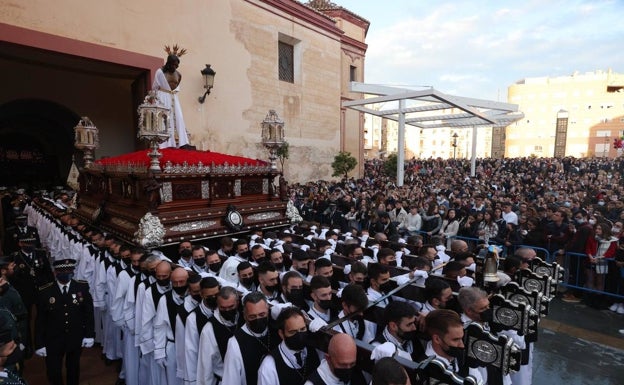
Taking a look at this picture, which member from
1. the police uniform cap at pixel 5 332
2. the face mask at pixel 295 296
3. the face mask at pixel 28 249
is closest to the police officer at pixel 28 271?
the face mask at pixel 28 249

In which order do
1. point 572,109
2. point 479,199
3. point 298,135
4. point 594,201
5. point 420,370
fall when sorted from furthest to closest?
point 572,109
point 298,135
point 594,201
point 479,199
point 420,370

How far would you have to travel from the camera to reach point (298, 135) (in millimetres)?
19531

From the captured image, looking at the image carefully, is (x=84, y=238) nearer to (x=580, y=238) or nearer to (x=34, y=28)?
(x=34, y=28)

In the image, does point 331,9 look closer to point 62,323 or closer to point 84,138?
point 84,138

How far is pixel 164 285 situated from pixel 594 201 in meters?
14.8

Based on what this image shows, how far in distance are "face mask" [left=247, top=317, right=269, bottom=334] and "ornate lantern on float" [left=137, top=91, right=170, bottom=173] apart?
4.15 metres

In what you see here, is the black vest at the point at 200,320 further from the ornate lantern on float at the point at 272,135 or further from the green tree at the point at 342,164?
the green tree at the point at 342,164

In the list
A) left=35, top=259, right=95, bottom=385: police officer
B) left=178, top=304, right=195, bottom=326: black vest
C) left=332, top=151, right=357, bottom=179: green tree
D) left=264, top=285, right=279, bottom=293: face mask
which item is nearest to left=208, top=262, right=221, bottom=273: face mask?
left=178, top=304, right=195, bottom=326: black vest

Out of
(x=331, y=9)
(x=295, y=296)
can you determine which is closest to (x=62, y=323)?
(x=295, y=296)

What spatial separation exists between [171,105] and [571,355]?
929 cm

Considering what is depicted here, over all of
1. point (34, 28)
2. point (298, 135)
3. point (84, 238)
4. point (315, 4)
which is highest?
point (315, 4)

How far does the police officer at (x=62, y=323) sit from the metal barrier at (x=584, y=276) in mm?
8322

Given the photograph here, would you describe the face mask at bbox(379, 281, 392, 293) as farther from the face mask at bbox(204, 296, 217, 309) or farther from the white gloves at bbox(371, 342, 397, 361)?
the face mask at bbox(204, 296, 217, 309)

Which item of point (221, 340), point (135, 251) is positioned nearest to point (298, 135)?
point (135, 251)
